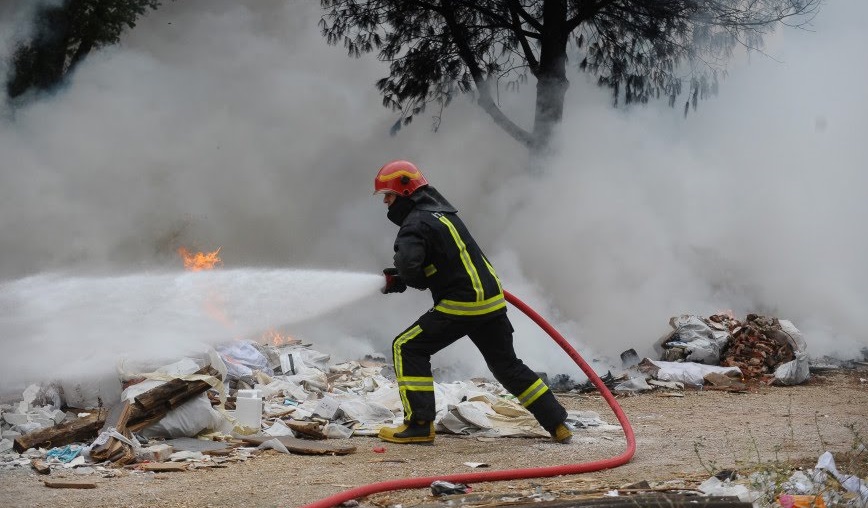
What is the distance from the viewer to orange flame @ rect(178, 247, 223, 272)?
33.0 feet

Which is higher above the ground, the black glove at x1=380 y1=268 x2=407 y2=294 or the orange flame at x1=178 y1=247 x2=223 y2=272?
the orange flame at x1=178 y1=247 x2=223 y2=272

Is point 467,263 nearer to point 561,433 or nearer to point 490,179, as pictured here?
point 561,433

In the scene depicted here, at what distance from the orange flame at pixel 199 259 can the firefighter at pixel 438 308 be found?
16.9ft

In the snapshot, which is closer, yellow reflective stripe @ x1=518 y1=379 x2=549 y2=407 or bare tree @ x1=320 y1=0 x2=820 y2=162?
yellow reflective stripe @ x1=518 y1=379 x2=549 y2=407

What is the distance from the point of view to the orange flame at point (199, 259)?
10055 millimetres

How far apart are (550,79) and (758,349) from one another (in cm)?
413

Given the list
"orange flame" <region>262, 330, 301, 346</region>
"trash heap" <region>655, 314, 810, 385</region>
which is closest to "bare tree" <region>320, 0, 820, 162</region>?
"trash heap" <region>655, 314, 810, 385</region>

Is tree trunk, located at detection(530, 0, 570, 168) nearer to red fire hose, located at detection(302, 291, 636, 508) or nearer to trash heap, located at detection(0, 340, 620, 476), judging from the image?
trash heap, located at detection(0, 340, 620, 476)

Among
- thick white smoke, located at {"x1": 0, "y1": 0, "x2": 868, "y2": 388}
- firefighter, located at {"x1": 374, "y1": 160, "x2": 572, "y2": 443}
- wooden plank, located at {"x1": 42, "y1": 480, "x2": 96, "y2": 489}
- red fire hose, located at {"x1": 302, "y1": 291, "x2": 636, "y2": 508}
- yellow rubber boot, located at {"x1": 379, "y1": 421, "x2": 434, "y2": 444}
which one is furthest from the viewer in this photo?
thick white smoke, located at {"x1": 0, "y1": 0, "x2": 868, "y2": 388}

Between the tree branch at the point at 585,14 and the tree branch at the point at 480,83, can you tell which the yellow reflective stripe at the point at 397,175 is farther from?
the tree branch at the point at 585,14

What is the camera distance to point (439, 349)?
208 inches

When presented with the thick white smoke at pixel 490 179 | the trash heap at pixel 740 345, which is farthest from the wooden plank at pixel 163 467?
the trash heap at pixel 740 345

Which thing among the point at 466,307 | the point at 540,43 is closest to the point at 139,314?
the point at 466,307

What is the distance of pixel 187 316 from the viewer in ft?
23.0
